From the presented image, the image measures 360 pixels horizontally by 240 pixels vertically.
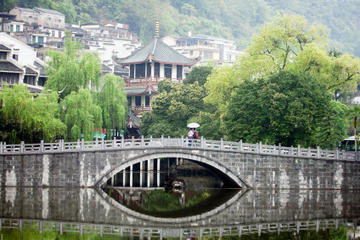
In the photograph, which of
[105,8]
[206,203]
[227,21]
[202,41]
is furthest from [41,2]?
[206,203]

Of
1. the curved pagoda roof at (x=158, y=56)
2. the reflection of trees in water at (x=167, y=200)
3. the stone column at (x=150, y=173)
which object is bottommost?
the reflection of trees in water at (x=167, y=200)

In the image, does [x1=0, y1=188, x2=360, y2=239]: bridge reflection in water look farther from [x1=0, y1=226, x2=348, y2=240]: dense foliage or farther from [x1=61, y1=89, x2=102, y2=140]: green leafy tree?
[x1=61, y1=89, x2=102, y2=140]: green leafy tree

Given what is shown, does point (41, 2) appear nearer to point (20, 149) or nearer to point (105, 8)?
point (105, 8)

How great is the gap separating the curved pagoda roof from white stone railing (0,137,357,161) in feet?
73.4

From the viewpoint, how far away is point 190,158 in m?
36.7

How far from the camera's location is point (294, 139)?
40.1 meters

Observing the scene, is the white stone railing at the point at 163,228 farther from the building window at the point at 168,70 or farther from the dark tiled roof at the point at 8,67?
the building window at the point at 168,70

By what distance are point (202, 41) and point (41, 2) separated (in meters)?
24.0

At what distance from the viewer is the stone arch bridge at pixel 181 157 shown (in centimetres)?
3612

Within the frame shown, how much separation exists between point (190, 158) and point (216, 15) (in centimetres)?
8693

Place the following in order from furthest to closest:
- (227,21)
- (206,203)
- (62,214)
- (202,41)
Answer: (227,21) < (202,41) < (206,203) < (62,214)

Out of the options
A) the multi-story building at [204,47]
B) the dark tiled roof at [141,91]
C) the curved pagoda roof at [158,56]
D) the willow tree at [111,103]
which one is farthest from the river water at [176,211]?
the multi-story building at [204,47]

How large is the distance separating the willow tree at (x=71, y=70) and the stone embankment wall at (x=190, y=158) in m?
6.98

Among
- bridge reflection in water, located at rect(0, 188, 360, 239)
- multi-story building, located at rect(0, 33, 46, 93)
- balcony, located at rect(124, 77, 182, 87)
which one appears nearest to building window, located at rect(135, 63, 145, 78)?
balcony, located at rect(124, 77, 182, 87)
